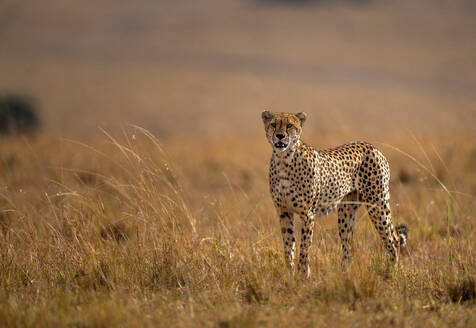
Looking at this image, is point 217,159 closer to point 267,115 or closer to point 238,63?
point 267,115

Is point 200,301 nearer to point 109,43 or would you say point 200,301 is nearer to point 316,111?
point 316,111

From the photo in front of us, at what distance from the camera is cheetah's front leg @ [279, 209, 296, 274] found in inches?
158

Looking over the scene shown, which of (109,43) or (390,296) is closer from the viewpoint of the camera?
(390,296)

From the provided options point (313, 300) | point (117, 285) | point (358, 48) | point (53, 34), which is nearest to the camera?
point (313, 300)

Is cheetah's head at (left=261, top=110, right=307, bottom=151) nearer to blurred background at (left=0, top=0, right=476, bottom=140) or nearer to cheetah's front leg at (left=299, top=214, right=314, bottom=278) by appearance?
cheetah's front leg at (left=299, top=214, right=314, bottom=278)

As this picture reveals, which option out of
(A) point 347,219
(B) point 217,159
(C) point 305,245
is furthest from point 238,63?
(C) point 305,245

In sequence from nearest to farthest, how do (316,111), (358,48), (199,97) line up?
(316,111)
(199,97)
(358,48)

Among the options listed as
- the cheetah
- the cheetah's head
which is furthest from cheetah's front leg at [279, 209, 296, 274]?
the cheetah's head

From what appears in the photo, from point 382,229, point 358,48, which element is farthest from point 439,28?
point 382,229

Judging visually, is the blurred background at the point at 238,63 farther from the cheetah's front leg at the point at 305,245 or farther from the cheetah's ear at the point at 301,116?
the cheetah's front leg at the point at 305,245

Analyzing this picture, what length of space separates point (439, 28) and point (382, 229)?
202 feet

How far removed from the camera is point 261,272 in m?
3.62

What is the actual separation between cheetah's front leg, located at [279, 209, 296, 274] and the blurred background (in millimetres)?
7123

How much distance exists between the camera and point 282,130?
3.76 metres
